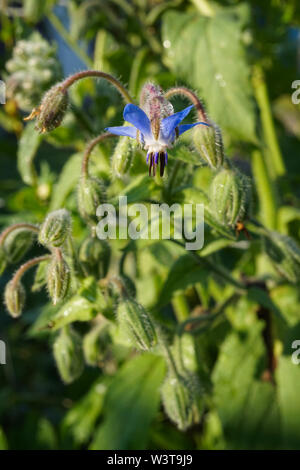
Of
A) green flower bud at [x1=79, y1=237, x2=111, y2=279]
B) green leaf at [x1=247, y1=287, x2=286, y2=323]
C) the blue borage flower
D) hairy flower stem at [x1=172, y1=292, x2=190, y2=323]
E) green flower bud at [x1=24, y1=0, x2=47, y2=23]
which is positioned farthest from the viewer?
green flower bud at [x1=24, y1=0, x2=47, y2=23]

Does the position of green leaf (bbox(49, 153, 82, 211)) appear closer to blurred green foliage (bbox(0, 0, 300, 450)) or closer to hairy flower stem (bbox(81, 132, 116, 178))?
blurred green foliage (bbox(0, 0, 300, 450))

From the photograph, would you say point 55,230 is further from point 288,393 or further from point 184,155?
point 288,393

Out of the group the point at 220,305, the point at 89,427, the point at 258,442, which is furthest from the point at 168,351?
the point at 89,427

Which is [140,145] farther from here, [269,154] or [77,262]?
[269,154]

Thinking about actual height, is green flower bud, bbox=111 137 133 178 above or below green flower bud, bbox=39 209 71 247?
above

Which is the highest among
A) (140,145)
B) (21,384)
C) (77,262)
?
(140,145)

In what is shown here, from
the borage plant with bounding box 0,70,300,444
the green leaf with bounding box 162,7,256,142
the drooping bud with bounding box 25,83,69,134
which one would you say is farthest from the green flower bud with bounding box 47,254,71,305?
the green leaf with bounding box 162,7,256,142

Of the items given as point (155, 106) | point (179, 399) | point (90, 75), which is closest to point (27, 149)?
point (90, 75)
